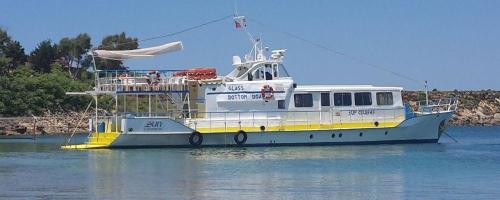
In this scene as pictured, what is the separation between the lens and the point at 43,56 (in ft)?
292

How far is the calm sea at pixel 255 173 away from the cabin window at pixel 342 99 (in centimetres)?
227

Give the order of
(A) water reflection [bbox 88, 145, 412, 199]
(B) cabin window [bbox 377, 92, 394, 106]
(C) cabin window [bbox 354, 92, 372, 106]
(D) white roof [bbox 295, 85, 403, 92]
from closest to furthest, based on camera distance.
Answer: (A) water reflection [bbox 88, 145, 412, 199] < (D) white roof [bbox 295, 85, 403, 92] < (C) cabin window [bbox 354, 92, 372, 106] < (B) cabin window [bbox 377, 92, 394, 106]

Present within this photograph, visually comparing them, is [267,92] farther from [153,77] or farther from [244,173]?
[244,173]

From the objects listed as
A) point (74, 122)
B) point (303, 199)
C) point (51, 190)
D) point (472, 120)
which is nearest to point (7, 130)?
point (74, 122)

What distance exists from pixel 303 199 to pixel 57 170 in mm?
11828

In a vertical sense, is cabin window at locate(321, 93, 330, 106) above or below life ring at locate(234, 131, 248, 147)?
above

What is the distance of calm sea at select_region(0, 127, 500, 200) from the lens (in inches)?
973

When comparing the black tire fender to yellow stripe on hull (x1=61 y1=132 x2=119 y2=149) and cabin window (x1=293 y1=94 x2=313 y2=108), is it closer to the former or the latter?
cabin window (x1=293 y1=94 x2=313 y2=108)

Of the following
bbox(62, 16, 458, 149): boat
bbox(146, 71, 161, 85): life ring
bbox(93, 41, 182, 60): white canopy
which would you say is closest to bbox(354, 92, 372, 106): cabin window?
bbox(62, 16, 458, 149): boat

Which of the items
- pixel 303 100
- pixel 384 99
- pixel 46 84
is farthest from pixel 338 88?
pixel 46 84

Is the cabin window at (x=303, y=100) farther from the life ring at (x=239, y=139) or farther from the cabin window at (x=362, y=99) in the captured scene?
the life ring at (x=239, y=139)

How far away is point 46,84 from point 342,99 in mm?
37482

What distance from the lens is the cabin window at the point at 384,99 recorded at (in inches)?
1769

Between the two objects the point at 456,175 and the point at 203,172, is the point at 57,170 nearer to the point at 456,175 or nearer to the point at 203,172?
the point at 203,172
